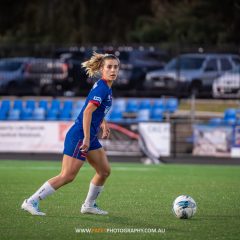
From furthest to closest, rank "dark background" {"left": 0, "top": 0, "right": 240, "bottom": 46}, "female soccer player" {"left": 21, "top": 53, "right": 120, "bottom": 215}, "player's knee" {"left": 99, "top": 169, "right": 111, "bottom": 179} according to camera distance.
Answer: "dark background" {"left": 0, "top": 0, "right": 240, "bottom": 46} < "player's knee" {"left": 99, "top": 169, "right": 111, "bottom": 179} < "female soccer player" {"left": 21, "top": 53, "right": 120, "bottom": 215}

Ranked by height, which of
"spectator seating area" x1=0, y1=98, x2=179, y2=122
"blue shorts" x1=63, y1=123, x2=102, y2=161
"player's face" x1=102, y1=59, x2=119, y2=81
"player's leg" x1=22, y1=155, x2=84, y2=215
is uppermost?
"player's face" x1=102, y1=59, x2=119, y2=81

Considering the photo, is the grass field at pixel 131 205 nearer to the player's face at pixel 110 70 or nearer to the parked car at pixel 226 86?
the player's face at pixel 110 70

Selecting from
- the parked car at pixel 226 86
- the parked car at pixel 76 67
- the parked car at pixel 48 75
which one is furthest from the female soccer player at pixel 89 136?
the parked car at pixel 48 75

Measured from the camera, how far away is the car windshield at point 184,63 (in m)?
27.1

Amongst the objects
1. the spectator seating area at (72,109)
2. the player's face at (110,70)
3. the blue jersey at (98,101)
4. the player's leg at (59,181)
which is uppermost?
the player's face at (110,70)

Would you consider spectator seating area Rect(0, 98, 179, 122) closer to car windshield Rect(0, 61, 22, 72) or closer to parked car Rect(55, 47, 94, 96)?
parked car Rect(55, 47, 94, 96)

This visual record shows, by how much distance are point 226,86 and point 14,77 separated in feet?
24.8

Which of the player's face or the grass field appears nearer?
the grass field

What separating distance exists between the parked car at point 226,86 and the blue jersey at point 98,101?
16.9 m

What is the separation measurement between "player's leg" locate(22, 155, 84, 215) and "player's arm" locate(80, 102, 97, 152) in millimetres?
320

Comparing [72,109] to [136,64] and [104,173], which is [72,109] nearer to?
[136,64]

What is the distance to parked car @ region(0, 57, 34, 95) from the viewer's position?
27938 mm

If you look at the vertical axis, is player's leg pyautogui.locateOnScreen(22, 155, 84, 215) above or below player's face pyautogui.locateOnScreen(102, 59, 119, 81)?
below

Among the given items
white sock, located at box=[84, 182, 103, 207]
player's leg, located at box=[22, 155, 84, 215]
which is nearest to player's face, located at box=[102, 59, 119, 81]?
player's leg, located at box=[22, 155, 84, 215]
